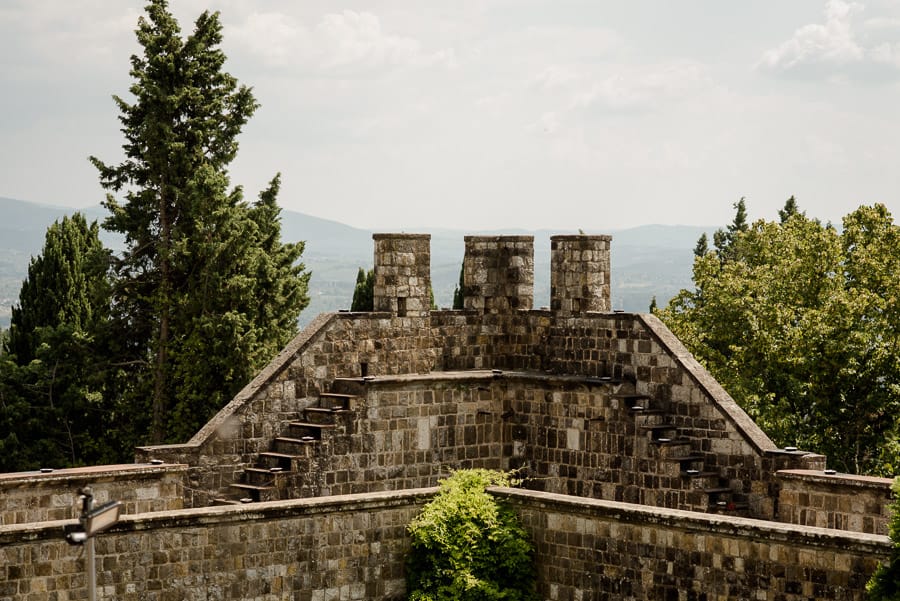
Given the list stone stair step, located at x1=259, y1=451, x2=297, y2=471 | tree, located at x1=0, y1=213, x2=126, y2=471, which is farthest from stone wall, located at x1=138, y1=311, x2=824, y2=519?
tree, located at x1=0, y1=213, x2=126, y2=471

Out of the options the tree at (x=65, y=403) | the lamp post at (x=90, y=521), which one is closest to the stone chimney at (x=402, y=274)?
the lamp post at (x=90, y=521)

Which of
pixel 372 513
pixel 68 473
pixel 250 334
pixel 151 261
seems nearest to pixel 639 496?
pixel 372 513

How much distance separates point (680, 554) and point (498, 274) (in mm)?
7469

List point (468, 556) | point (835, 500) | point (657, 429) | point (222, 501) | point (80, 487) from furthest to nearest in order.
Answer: point (657, 429) < point (222, 501) < point (468, 556) < point (80, 487) < point (835, 500)

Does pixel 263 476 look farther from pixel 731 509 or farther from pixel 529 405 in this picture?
pixel 731 509

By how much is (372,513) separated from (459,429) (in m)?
4.07

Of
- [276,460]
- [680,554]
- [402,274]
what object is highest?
[402,274]

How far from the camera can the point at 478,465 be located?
24766 millimetres

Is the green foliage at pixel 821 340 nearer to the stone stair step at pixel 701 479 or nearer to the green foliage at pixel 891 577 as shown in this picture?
the stone stair step at pixel 701 479

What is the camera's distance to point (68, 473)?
21.2m

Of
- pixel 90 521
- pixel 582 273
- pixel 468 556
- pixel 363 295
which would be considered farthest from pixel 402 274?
pixel 363 295

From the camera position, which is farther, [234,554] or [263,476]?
[263,476]

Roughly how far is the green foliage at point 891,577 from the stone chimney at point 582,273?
8.45 metres

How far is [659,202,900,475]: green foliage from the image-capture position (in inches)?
1319
